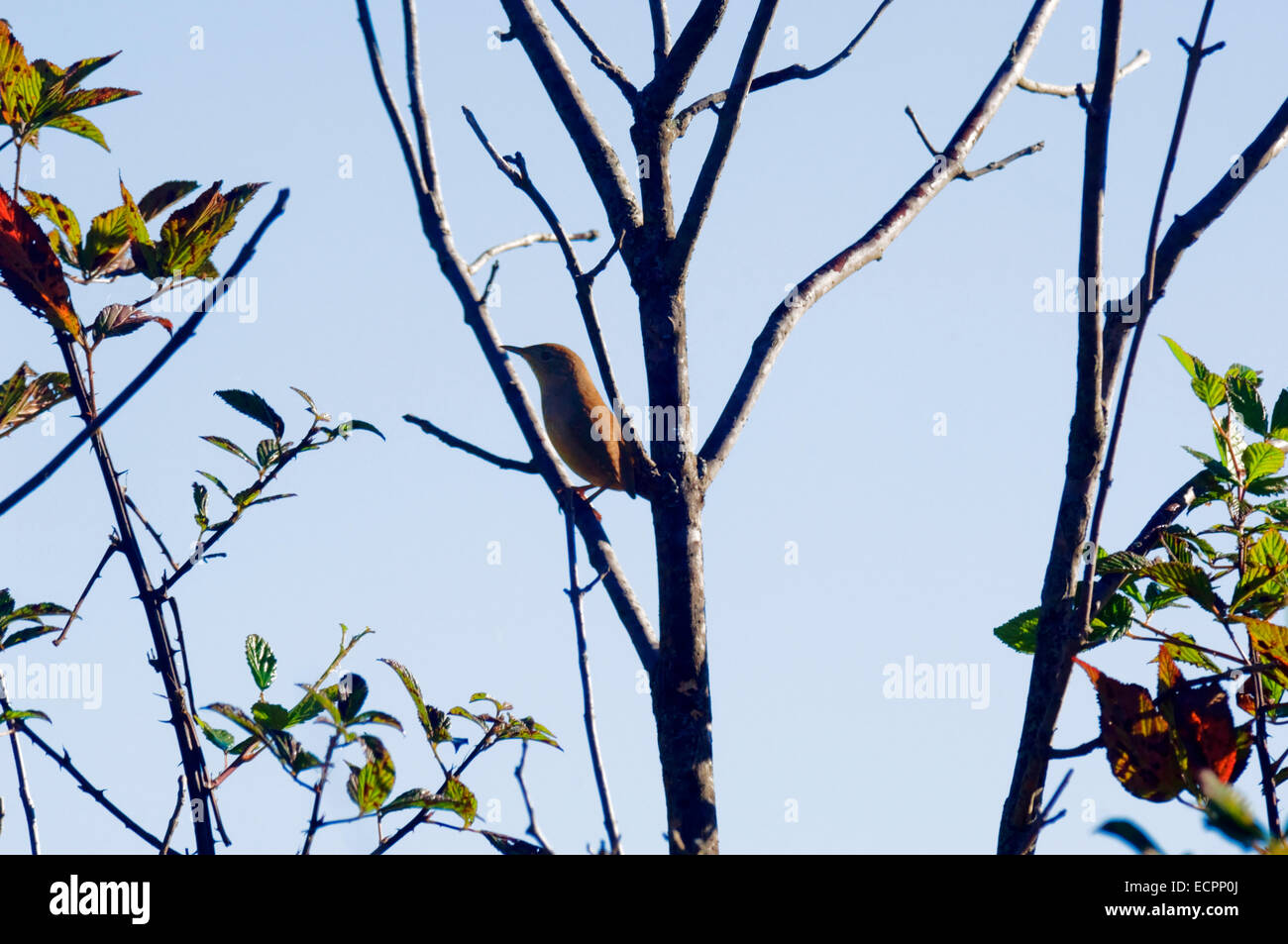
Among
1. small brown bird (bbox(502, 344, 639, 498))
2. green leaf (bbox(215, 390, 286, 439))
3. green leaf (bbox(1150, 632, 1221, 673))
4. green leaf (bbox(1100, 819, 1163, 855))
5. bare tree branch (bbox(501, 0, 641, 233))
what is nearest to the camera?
green leaf (bbox(1100, 819, 1163, 855))

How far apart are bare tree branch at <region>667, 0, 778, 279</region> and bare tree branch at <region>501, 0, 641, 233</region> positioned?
30cm

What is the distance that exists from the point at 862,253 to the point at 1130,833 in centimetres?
211

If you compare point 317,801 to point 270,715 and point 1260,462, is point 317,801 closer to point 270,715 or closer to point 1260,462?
point 270,715

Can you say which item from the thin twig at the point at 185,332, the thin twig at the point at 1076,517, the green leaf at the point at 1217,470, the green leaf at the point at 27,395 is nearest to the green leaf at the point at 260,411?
the green leaf at the point at 27,395

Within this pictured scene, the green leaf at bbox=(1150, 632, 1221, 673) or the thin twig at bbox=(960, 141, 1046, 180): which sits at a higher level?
the thin twig at bbox=(960, 141, 1046, 180)

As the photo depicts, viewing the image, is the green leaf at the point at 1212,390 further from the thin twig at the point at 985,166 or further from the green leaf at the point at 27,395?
the green leaf at the point at 27,395

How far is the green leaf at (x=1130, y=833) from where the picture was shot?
34.3 inches

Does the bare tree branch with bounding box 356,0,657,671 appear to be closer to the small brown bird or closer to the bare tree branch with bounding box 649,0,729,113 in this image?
the bare tree branch with bounding box 649,0,729,113

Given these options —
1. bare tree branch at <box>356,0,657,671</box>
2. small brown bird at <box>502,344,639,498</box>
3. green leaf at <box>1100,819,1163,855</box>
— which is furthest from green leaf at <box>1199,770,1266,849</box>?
small brown bird at <box>502,344,639,498</box>

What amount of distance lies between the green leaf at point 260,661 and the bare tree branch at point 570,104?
3.98ft

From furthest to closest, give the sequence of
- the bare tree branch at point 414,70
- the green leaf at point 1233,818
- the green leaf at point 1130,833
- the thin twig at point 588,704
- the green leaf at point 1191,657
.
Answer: the bare tree branch at point 414,70, the green leaf at point 1191,657, the thin twig at point 588,704, the green leaf at point 1130,833, the green leaf at point 1233,818

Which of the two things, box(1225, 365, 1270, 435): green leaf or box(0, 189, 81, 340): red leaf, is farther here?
box(1225, 365, 1270, 435): green leaf

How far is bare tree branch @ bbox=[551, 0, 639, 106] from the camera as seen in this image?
8.43ft
